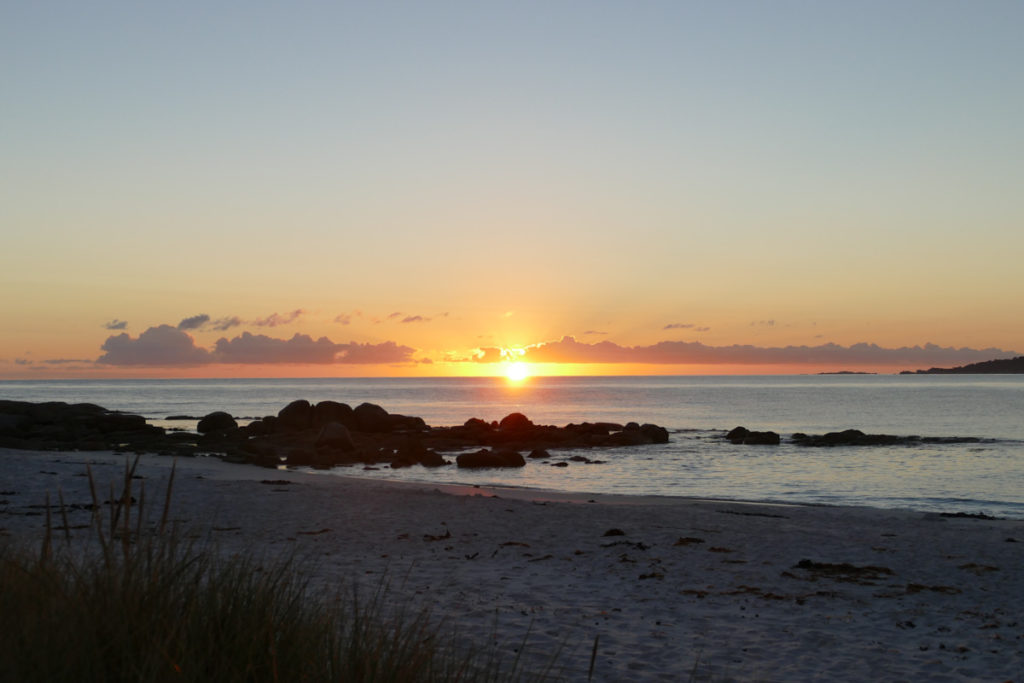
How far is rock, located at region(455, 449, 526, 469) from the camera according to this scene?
3478 centimetres

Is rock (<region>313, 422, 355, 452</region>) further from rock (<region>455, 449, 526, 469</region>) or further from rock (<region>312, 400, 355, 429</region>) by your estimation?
rock (<region>312, 400, 355, 429</region>)

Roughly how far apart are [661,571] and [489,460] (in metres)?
22.9

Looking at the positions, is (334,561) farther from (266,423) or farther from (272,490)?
(266,423)

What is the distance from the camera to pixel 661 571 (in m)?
12.5

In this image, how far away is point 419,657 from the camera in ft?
13.6

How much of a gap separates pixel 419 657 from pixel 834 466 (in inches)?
1342

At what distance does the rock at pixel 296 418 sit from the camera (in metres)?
49.1

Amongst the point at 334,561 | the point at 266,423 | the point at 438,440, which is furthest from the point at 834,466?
the point at 266,423

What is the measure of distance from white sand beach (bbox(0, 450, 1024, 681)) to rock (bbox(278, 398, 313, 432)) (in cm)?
2786

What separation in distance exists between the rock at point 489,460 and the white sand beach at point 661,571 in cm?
1347

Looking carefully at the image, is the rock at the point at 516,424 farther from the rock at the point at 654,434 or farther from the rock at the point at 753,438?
the rock at the point at 753,438

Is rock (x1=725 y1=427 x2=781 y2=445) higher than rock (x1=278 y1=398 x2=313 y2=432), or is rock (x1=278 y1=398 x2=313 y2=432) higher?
rock (x1=278 y1=398 x2=313 y2=432)

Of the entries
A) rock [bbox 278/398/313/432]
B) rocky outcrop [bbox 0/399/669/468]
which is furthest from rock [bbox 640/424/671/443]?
rock [bbox 278/398/313/432]

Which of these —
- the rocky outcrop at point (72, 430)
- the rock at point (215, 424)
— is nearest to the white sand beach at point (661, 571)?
the rocky outcrop at point (72, 430)
